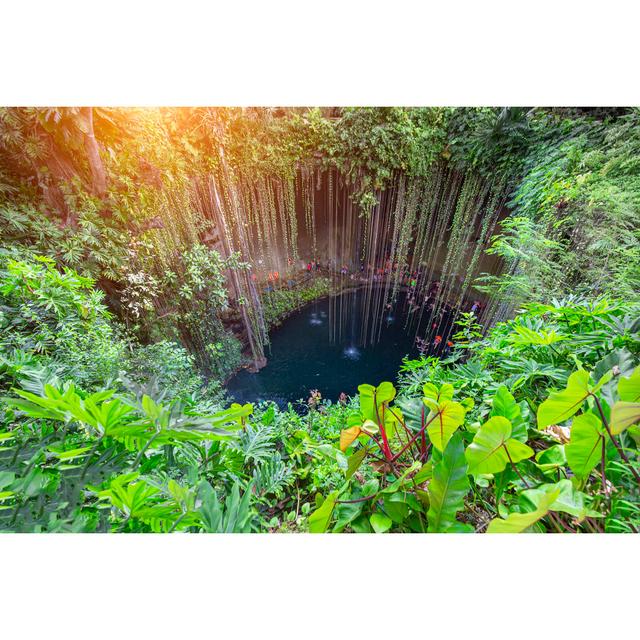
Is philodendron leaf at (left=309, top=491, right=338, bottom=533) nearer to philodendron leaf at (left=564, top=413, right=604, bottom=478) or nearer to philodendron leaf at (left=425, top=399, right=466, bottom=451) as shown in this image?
philodendron leaf at (left=425, top=399, right=466, bottom=451)

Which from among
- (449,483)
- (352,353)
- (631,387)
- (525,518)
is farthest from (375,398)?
(352,353)

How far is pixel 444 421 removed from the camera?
0.59m

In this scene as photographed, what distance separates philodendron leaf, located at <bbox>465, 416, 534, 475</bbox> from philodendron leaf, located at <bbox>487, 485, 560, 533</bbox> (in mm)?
95

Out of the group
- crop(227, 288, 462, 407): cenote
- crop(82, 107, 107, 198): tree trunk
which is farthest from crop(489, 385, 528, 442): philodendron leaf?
crop(227, 288, 462, 407): cenote

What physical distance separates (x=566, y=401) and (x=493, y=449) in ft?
0.55

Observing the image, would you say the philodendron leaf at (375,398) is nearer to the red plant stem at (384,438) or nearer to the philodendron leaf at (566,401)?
the red plant stem at (384,438)

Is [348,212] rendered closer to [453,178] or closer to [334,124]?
[453,178]

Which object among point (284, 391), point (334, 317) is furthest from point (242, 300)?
point (334, 317)

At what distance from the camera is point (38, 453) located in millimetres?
625

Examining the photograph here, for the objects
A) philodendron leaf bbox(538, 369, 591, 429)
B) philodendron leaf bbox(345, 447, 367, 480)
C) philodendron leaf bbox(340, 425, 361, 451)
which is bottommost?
philodendron leaf bbox(345, 447, 367, 480)

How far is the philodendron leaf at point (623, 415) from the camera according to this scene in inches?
16.4

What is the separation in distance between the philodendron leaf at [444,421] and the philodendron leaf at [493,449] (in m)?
0.06

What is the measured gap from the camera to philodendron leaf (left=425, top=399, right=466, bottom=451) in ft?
1.87

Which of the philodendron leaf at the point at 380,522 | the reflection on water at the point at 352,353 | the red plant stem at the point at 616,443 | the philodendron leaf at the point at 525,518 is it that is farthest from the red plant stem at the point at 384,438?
the reflection on water at the point at 352,353
